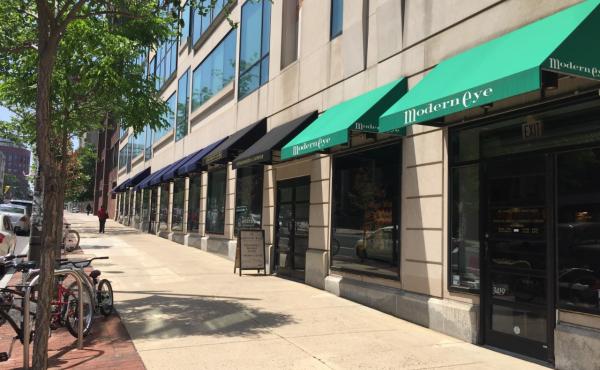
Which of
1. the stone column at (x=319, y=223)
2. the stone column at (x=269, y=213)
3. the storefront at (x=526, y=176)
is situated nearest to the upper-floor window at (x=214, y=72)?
the stone column at (x=269, y=213)

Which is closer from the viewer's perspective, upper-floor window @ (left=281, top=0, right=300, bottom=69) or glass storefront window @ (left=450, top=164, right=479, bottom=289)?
glass storefront window @ (left=450, top=164, right=479, bottom=289)

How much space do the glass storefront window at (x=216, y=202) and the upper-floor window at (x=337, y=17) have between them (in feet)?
26.3

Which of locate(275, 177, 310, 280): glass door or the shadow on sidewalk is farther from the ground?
locate(275, 177, 310, 280): glass door

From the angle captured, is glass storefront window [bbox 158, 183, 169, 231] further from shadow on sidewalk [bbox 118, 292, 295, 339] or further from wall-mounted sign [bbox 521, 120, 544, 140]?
wall-mounted sign [bbox 521, 120, 544, 140]

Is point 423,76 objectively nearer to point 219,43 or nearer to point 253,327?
point 253,327

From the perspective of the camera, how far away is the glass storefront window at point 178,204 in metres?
24.3

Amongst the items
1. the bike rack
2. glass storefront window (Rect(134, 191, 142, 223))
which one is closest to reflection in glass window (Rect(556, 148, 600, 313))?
the bike rack

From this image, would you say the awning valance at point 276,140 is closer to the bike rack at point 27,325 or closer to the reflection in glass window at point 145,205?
the bike rack at point 27,325

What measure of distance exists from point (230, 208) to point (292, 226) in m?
4.75

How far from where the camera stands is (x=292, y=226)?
42.4 ft

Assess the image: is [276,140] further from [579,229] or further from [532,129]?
[579,229]

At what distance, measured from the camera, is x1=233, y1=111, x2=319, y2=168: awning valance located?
11.5m

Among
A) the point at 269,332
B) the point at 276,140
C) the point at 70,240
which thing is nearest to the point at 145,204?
Answer: the point at 70,240

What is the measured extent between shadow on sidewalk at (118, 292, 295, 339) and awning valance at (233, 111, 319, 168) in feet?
11.5
